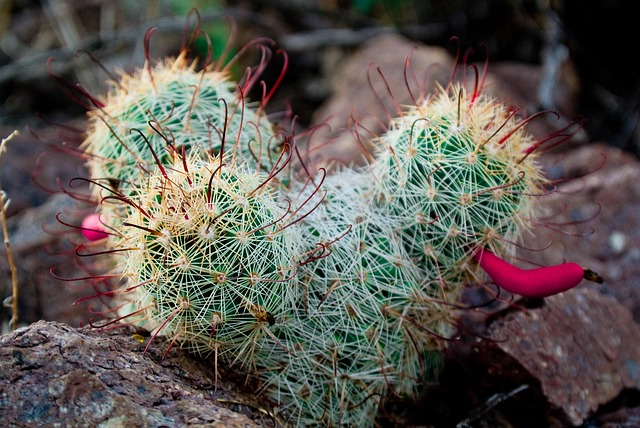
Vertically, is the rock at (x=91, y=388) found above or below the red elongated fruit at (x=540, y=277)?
below

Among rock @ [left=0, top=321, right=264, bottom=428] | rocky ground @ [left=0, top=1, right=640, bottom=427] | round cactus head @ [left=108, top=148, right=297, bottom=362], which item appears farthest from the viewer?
round cactus head @ [left=108, top=148, right=297, bottom=362]

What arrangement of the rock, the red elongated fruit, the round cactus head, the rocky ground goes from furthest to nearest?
the red elongated fruit < the round cactus head < the rocky ground < the rock

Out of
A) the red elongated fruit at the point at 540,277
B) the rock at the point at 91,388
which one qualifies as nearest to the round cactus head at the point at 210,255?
the rock at the point at 91,388

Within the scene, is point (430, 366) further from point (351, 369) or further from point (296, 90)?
point (296, 90)

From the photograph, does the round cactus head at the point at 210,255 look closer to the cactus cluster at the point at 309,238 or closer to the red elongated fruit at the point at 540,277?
the cactus cluster at the point at 309,238

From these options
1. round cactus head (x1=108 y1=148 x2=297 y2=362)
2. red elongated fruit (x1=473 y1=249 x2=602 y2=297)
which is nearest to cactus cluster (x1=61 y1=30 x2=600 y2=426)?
round cactus head (x1=108 y1=148 x2=297 y2=362)

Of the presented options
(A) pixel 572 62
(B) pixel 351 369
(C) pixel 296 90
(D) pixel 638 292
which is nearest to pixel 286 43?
(C) pixel 296 90

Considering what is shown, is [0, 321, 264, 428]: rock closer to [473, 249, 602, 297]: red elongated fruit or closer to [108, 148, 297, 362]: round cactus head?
[108, 148, 297, 362]: round cactus head
